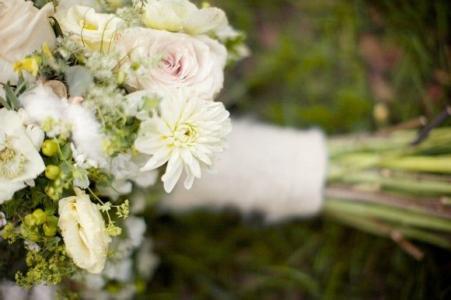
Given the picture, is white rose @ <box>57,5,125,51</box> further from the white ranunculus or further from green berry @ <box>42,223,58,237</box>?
green berry @ <box>42,223,58,237</box>

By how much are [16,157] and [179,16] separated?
282 mm

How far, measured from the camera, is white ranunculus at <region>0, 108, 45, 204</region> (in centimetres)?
69

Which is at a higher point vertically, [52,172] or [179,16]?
[179,16]

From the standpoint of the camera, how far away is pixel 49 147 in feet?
2.27

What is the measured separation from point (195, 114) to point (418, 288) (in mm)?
812

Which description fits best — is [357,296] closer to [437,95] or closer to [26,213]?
[437,95]

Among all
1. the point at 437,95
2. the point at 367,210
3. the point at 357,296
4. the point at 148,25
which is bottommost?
the point at 357,296

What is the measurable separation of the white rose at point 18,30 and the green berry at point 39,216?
0.57 ft

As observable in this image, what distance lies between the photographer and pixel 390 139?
1248 millimetres

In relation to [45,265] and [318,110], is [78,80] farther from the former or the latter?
[318,110]

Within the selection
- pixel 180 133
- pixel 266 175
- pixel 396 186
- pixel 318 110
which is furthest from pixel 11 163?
A: pixel 318 110

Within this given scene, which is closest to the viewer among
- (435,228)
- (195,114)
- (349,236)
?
(195,114)

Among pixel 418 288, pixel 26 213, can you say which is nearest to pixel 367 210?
pixel 418 288

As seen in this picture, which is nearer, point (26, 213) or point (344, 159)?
point (26, 213)
